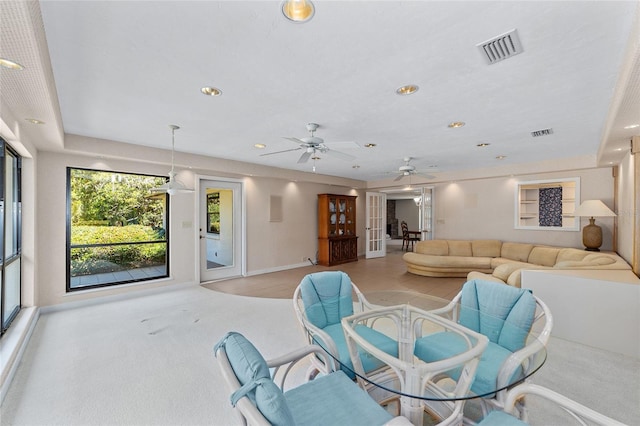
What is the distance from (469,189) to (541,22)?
20.2 ft

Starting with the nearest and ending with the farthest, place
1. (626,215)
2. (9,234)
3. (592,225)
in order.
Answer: (9,234) → (626,215) → (592,225)

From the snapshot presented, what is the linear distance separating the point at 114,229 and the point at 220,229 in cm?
191

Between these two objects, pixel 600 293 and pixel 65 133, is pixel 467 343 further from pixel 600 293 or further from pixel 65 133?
pixel 65 133

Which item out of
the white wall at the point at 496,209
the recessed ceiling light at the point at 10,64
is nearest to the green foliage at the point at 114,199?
the recessed ceiling light at the point at 10,64

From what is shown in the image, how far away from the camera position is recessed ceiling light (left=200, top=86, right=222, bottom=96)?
255 cm

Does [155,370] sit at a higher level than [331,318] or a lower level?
lower

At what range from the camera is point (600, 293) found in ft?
10.0

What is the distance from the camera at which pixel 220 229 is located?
242 inches

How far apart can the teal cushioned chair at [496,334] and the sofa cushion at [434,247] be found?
485cm

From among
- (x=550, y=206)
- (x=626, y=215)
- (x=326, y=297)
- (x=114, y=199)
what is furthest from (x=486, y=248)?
(x=114, y=199)

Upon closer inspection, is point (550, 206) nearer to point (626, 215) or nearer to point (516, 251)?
point (516, 251)

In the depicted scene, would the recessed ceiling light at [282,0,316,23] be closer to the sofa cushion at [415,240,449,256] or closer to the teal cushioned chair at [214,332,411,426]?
the teal cushioned chair at [214,332,411,426]

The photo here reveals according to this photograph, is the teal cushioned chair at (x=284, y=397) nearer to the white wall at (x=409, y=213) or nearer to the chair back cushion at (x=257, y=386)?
the chair back cushion at (x=257, y=386)

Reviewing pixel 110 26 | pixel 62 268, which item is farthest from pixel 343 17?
pixel 62 268
